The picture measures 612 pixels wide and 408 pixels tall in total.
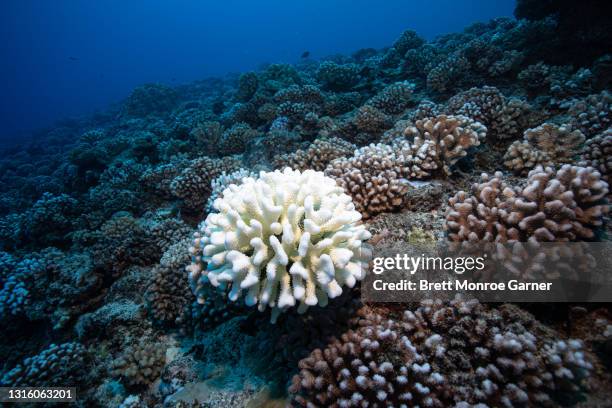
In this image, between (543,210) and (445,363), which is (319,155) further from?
(445,363)

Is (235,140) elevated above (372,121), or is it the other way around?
(235,140)

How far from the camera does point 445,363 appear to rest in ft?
8.42

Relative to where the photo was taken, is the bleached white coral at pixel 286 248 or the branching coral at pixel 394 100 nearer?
the bleached white coral at pixel 286 248

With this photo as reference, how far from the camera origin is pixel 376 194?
4.17 meters

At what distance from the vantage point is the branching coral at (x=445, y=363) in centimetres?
221

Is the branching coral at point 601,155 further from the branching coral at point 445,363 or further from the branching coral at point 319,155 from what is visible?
the branching coral at point 319,155

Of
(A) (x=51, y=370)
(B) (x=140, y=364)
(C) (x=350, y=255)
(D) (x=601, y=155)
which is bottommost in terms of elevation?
(A) (x=51, y=370)

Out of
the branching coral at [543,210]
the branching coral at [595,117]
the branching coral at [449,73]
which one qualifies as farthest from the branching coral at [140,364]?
the branching coral at [449,73]

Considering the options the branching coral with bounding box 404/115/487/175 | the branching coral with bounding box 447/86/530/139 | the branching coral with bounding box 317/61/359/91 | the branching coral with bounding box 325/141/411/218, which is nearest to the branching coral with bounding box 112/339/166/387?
the branching coral with bounding box 325/141/411/218

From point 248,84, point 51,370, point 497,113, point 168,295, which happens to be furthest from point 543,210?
point 248,84

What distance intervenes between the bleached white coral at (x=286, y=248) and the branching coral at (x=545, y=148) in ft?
11.2

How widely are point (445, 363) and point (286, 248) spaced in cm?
185

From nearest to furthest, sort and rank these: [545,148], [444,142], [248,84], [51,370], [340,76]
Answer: [545,148] → [51,370] → [444,142] → [340,76] → [248,84]

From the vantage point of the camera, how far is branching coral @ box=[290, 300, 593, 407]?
7.23 feet
